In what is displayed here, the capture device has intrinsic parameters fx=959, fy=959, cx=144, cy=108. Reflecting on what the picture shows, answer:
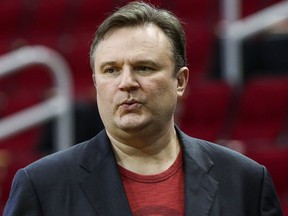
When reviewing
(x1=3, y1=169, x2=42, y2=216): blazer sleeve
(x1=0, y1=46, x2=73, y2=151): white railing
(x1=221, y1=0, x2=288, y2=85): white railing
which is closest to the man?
(x1=3, y1=169, x2=42, y2=216): blazer sleeve

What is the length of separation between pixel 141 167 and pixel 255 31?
290cm

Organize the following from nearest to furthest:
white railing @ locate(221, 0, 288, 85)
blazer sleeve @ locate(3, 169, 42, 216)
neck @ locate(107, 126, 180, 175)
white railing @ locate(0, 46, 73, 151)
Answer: blazer sleeve @ locate(3, 169, 42, 216) → neck @ locate(107, 126, 180, 175) → white railing @ locate(0, 46, 73, 151) → white railing @ locate(221, 0, 288, 85)

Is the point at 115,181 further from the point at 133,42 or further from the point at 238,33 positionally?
the point at 238,33

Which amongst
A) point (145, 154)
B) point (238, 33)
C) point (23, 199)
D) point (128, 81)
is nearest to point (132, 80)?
point (128, 81)

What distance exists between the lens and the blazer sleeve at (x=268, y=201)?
210 cm

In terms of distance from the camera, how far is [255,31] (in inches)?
191

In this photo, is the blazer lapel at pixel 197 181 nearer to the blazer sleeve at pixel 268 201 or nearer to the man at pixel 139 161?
the man at pixel 139 161

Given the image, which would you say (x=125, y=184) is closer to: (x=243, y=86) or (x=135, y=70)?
(x=135, y=70)

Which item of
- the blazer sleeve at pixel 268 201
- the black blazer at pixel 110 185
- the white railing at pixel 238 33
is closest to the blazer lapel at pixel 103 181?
the black blazer at pixel 110 185

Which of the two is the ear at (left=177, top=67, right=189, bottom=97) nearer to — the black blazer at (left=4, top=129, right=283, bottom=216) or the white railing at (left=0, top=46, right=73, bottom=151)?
the black blazer at (left=4, top=129, right=283, bottom=216)

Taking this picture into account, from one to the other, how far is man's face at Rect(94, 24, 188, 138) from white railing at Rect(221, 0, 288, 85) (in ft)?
9.32

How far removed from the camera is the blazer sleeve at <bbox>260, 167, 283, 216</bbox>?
2.10 meters

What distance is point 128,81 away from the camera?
6.43ft

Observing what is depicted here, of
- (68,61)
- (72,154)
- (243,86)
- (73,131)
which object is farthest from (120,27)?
(68,61)
